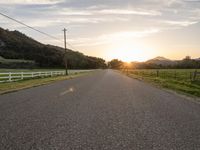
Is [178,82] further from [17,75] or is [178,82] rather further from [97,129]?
[97,129]

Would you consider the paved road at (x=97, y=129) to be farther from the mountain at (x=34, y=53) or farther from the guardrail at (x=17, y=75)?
the mountain at (x=34, y=53)

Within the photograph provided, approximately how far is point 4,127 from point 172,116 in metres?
4.64

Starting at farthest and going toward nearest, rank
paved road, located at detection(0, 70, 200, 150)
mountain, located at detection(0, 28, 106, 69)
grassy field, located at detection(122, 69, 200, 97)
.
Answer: mountain, located at detection(0, 28, 106, 69) < grassy field, located at detection(122, 69, 200, 97) < paved road, located at detection(0, 70, 200, 150)

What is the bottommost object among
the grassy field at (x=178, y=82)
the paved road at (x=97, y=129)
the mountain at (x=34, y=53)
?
the grassy field at (x=178, y=82)

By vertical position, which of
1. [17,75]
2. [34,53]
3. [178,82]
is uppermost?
[34,53]

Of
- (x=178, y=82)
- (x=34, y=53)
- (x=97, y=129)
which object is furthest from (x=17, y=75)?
(x=34, y=53)

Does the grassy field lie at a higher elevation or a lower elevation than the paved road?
lower

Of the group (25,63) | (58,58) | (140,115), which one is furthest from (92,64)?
(140,115)

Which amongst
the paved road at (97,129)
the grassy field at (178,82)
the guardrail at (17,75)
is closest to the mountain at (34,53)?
the guardrail at (17,75)

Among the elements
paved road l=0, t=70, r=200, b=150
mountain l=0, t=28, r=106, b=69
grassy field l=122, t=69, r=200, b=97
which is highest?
mountain l=0, t=28, r=106, b=69

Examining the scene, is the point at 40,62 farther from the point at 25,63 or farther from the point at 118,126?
the point at 118,126

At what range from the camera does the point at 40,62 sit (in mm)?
128250

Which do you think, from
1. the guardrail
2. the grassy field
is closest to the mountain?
the guardrail

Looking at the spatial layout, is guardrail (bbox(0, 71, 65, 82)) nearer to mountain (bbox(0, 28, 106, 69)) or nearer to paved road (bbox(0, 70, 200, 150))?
paved road (bbox(0, 70, 200, 150))
